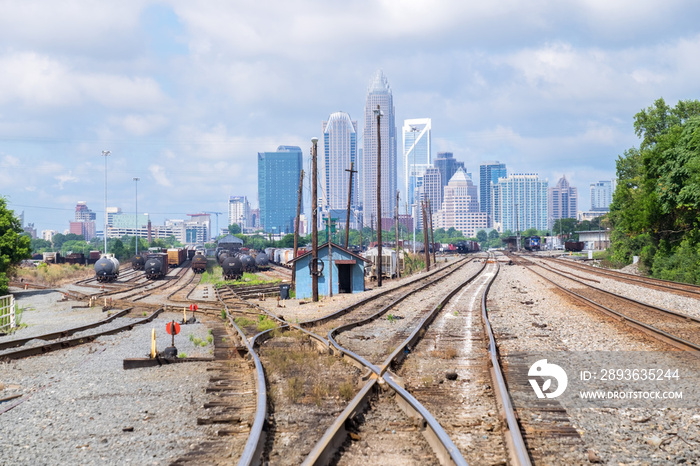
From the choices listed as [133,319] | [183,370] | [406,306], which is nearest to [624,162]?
[406,306]

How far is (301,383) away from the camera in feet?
31.1

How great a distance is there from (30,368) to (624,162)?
62769 mm

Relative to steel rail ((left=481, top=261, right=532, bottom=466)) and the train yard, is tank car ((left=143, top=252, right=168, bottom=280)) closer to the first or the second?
the train yard

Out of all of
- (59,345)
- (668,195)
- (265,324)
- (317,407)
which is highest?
(668,195)

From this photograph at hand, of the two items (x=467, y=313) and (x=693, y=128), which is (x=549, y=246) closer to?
(x=693, y=128)

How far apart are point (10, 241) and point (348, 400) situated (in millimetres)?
39432

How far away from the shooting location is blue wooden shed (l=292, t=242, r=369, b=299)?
35.3 m

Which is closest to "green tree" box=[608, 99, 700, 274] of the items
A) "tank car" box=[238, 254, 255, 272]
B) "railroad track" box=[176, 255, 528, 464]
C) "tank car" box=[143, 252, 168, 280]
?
"railroad track" box=[176, 255, 528, 464]

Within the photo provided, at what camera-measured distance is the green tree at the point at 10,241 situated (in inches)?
1543

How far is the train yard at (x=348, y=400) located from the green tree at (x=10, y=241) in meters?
26.2

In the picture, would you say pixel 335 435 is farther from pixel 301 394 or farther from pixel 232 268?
pixel 232 268

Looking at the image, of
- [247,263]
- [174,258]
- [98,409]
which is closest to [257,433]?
[98,409]

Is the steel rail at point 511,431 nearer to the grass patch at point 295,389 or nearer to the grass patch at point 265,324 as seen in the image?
the grass patch at point 295,389

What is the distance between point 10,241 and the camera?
130ft
